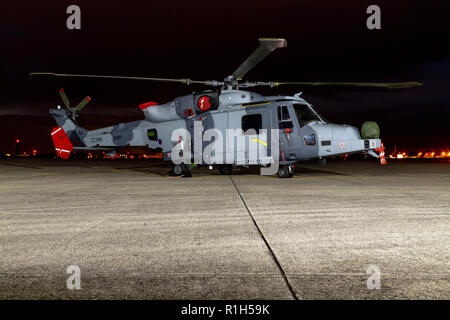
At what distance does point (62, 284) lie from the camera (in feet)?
9.51

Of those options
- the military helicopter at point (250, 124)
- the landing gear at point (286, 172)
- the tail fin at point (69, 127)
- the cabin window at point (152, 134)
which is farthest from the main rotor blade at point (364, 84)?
the tail fin at point (69, 127)

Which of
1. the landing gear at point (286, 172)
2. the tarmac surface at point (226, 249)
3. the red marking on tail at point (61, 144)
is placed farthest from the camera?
the red marking on tail at point (61, 144)

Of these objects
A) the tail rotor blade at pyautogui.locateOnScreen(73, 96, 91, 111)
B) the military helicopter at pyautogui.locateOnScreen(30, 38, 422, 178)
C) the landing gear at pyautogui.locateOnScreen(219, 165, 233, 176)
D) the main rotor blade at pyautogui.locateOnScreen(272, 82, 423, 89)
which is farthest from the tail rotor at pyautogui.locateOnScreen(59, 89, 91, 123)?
the main rotor blade at pyautogui.locateOnScreen(272, 82, 423, 89)

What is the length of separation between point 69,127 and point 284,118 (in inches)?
470

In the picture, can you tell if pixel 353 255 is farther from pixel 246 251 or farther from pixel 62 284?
pixel 62 284

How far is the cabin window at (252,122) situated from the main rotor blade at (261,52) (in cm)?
194

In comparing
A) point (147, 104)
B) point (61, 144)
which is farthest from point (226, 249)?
point (61, 144)

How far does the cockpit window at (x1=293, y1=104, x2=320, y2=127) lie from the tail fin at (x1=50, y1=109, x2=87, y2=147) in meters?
11.1

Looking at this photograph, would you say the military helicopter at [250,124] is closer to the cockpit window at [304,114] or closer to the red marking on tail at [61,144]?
the cockpit window at [304,114]

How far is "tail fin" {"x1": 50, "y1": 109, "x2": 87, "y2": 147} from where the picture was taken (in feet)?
60.5

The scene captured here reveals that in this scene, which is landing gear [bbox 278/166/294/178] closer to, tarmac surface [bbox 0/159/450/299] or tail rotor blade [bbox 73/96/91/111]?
tarmac surface [bbox 0/159/450/299]

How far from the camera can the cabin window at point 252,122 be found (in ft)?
45.8

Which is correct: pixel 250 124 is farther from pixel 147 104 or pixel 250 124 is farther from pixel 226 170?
pixel 147 104
